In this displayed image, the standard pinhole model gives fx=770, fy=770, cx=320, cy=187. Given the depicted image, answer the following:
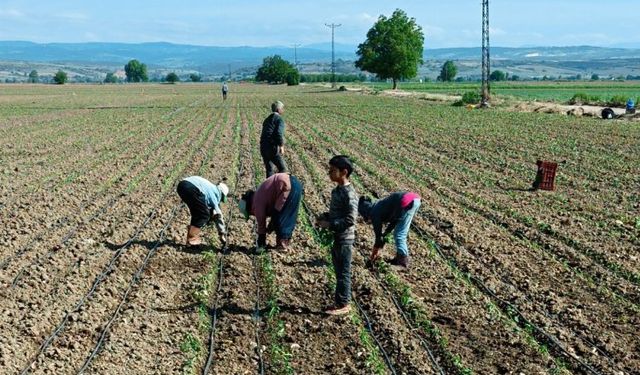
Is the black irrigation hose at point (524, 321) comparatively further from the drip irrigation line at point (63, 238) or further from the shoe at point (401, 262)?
the drip irrigation line at point (63, 238)

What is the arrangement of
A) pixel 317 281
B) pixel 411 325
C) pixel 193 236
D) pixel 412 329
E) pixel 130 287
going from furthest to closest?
pixel 193 236
pixel 317 281
pixel 130 287
pixel 411 325
pixel 412 329

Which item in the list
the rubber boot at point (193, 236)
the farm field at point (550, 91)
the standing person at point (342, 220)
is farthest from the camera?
the farm field at point (550, 91)

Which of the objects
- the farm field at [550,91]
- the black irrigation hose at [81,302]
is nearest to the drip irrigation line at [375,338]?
the black irrigation hose at [81,302]

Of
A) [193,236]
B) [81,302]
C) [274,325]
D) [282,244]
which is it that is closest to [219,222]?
[193,236]

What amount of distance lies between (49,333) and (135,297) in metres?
1.25

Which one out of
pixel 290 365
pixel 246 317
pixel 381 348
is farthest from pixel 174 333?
pixel 381 348

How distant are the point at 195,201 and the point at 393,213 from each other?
258 cm

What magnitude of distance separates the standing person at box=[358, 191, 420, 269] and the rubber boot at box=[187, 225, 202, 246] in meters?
2.34

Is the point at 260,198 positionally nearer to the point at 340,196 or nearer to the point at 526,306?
the point at 340,196

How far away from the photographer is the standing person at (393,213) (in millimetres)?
8742

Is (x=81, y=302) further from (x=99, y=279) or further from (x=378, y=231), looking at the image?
(x=378, y=231)

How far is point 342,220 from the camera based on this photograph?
7391 mm

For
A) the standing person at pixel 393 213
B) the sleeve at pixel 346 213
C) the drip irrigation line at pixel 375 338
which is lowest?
the drip irrigation line at pixel 375 338

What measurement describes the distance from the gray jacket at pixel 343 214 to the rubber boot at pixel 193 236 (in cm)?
302
